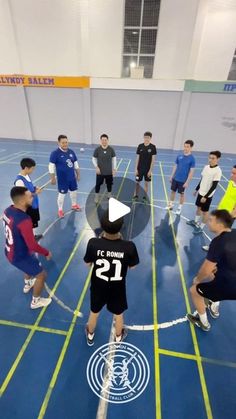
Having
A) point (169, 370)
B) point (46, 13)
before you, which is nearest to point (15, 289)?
point (169, 370)

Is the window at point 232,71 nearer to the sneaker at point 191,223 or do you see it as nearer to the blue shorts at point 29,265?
the sneaker at point 191,223

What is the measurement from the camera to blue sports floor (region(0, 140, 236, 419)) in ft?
8.42

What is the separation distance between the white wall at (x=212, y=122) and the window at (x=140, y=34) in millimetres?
3660

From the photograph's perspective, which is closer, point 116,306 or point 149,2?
point 116,306

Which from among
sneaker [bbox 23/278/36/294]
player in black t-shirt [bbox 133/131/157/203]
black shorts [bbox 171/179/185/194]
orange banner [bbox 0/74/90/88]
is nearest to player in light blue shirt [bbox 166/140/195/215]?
black shorts [bbox 171/179/185/194]

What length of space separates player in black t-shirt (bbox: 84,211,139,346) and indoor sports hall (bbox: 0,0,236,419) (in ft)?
0.11

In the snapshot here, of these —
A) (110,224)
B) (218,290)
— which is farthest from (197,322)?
(110,224)

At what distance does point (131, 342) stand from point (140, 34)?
15552mm

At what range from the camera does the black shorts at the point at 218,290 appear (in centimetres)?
277

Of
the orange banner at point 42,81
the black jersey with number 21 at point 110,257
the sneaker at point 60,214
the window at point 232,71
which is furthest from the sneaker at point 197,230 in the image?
the orange banner at point 42,81

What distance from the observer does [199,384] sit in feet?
9.16

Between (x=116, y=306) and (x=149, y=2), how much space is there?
52.3 ft

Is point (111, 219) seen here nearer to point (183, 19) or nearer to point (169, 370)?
point (169, 370)

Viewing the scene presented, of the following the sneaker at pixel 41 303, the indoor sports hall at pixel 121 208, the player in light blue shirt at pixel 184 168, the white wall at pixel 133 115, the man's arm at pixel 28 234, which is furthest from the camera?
the white wall at pixel 133 115
